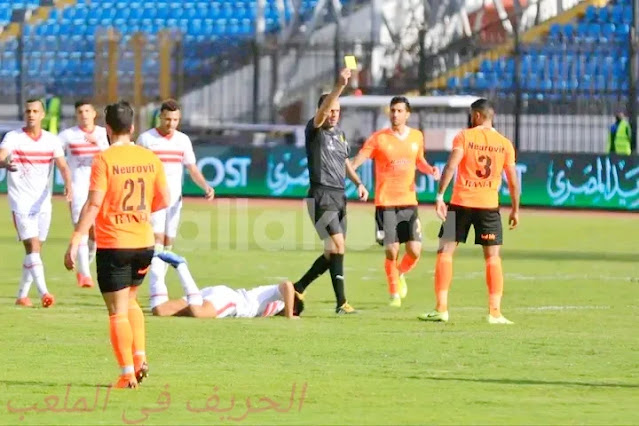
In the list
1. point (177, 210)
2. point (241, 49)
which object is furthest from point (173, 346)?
point (241, 49)

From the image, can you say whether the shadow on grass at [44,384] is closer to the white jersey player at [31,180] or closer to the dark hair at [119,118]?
the dark hair at [119,118]

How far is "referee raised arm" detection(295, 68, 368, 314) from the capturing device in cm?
1478

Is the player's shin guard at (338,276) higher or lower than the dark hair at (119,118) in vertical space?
lower

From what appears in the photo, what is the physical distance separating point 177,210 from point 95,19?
27066 millimetres

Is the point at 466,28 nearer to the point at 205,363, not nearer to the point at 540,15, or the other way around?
the point at 540,15

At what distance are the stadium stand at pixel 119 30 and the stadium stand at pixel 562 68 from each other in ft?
18.1

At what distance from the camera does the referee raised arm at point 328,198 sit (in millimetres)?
14781

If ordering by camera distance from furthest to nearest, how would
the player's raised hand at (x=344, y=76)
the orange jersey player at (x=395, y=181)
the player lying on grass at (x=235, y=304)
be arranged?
the orange jersey player at (x=395, y=181)
the player lying on grass at (x=235, y=304)
the player's raised hand at (x=344, y=76)

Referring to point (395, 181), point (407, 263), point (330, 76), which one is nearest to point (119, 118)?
point (395, 181)

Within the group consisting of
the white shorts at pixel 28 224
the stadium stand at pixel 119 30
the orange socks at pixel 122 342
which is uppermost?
the stadium stand at pixel 119 30

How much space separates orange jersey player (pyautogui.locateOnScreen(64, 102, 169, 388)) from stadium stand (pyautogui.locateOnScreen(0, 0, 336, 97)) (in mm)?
25293

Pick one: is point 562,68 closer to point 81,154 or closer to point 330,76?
point 330,76

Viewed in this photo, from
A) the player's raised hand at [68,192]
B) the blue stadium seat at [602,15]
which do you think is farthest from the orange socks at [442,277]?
the blue stadium seat at [602,15]

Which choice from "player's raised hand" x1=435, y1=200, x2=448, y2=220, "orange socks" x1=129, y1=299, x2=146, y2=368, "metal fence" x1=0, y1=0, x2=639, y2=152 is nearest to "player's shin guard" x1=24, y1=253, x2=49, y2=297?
"player's raised hand" x1=435, y1=200, x2=448, y2=220
